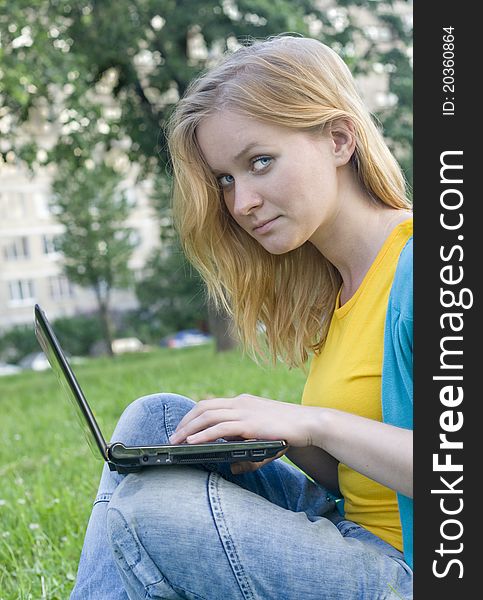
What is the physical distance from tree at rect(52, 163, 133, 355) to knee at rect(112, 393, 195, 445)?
22.4 m

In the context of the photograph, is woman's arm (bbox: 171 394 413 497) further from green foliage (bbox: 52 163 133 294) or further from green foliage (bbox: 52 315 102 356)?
green foliage (bbox: 52 315 102 356)

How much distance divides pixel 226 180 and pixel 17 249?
42667 millimetres

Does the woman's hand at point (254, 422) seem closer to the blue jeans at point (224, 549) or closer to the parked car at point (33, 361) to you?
the blue jeans at point (224, 549)

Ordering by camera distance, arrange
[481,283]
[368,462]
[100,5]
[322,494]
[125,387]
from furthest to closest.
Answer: [100,5], [125,387], [322,494], [368,462], [481,283]

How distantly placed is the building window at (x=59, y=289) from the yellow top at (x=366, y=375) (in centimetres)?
4259

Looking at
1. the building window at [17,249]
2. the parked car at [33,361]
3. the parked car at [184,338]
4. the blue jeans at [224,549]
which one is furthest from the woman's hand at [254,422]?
the building window at [17,249]

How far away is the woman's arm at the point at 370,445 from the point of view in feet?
5.15

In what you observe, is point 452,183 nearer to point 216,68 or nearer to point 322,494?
point 216,68

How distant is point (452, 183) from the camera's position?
151cm

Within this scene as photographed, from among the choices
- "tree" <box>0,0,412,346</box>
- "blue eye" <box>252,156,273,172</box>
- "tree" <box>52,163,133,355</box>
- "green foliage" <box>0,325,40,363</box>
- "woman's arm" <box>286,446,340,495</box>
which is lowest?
"green foliage" <box>0,325,40,363</box>

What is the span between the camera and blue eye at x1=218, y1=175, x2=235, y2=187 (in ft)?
6.66

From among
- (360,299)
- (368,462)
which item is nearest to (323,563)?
(368,462)

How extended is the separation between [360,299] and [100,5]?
36.0 feet

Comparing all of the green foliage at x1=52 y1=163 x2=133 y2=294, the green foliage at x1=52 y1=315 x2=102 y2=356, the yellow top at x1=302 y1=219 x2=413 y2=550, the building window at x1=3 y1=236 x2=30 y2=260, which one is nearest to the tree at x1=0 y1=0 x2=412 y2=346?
the yellow top at x1=302 y1=219 x2=413 y2=550
